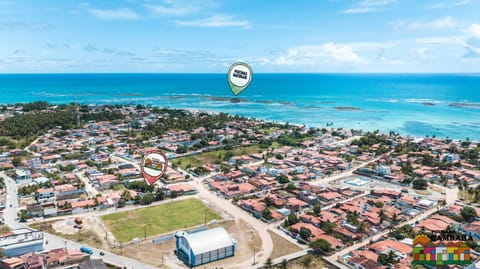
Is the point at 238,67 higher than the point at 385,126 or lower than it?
higher

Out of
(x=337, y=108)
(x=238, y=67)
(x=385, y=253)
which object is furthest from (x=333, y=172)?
(x=337, y=108)

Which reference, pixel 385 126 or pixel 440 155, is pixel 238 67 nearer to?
pixel 440 155

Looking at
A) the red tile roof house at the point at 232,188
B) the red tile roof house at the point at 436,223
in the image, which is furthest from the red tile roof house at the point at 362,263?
the red tile roof house at the point at 232,188

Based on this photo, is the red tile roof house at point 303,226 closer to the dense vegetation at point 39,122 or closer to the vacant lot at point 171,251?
the vacant lot at point 171,251

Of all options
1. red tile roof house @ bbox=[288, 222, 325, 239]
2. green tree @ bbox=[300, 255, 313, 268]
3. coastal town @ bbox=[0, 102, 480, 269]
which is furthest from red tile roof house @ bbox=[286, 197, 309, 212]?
green tree @ bbox=[300, 255, 313, 268]

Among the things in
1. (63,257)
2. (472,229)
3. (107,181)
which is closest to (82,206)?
(107,181)
